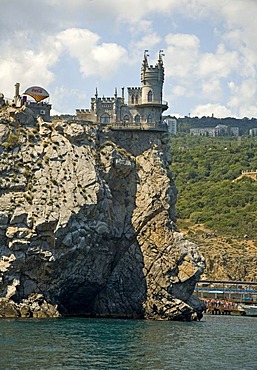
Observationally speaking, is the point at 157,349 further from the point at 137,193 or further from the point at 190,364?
the point at 137,193

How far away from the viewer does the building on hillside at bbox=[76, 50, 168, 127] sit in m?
89.6

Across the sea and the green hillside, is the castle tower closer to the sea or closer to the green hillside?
the sea

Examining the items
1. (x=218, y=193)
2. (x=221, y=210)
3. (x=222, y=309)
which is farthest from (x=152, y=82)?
(x=218, y=193)

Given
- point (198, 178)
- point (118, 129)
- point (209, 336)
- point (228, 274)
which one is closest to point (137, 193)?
point (118, 129)

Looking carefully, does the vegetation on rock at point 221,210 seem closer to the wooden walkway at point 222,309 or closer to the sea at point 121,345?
the wooden walkway at point 222,309

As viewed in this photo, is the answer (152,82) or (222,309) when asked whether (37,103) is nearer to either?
(152,82)

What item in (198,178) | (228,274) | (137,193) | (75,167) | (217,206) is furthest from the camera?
(198,178)

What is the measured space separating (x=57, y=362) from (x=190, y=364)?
8.96 meters

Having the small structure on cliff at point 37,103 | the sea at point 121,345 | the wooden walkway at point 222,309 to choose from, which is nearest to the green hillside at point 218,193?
the wooden walkway at point 222,309

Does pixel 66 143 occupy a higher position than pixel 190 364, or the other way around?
pixel 66 143

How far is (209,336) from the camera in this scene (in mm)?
67688

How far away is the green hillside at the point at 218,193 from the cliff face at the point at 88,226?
203 ft

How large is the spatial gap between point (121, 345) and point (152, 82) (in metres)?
40.0

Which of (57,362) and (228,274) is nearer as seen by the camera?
(57,362)
